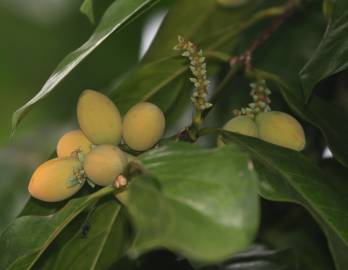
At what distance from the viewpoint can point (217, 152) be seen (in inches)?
28.7

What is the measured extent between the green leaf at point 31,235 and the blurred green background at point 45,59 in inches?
22.2

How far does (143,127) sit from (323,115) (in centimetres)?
33

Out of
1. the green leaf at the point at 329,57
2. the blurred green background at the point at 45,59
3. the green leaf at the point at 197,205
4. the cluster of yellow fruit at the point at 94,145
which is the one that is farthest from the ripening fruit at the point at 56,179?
the blurred green background at the point at 45,59

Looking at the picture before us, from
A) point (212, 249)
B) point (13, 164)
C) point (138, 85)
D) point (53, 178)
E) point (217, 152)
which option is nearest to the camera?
point (212, 249)

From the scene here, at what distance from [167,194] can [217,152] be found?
0.06 m

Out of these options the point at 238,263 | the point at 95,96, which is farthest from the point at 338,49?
the point at 238,263

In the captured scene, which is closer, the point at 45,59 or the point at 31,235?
the point at 31,235

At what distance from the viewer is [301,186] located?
3.14 ft

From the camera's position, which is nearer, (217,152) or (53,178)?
(217,152)

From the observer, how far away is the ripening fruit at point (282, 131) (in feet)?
3.34

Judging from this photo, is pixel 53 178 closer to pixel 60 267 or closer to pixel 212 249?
pixel 60 267

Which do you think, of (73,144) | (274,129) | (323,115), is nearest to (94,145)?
(73,144)

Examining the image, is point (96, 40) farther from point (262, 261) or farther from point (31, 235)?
point (262, 261)

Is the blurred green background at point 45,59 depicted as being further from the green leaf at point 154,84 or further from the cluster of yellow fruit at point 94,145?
the cluster of yellow fruit at point 94,145
